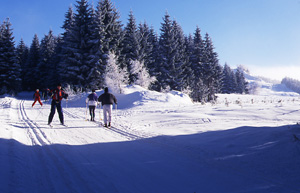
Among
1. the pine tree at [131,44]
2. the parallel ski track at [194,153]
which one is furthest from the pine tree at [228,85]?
the parallel ski track at [194,153]

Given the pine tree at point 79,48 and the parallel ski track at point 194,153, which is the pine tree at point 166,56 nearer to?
the pine tree at point 79,48

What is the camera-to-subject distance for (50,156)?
4594 mm

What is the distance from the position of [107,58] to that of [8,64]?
1908 cm

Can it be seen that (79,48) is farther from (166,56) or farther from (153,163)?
(153,163)

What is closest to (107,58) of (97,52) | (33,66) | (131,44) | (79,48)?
(97,52)

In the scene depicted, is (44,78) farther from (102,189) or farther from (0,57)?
(102,189)

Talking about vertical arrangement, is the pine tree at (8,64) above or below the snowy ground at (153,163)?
above

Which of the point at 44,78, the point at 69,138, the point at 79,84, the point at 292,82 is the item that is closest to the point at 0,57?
the point at 44,78

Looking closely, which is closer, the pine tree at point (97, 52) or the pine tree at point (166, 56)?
the pine tree at point (97, 52)

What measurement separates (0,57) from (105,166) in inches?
1601

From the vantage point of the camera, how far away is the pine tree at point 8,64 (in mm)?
33188

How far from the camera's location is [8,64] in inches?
1348

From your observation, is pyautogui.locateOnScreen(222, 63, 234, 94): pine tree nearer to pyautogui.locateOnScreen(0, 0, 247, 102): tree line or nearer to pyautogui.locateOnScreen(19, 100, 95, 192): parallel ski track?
pyautogui.locateOnScreen(0, 0, 247, 102): tree line

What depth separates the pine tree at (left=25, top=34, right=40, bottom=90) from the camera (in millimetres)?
44688
